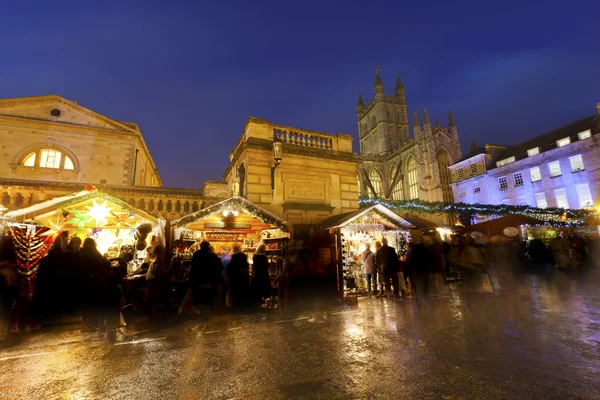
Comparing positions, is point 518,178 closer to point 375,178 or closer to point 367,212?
point 375,178

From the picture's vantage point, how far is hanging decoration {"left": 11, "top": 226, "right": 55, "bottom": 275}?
6.31 metres

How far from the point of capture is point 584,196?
28.0 m

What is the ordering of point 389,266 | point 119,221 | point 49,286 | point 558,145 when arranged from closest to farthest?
point 49,286
point 119,221
point 389,266
point 558,145

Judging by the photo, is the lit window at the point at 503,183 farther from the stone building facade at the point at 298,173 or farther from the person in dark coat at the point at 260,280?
the person in dark coat at the point at 260,280

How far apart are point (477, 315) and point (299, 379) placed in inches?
191

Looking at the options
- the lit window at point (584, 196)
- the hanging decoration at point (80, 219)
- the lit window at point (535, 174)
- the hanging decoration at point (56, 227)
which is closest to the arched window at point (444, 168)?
the lit window at point (535, 174)

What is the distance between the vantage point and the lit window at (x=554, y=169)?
30.4 meters

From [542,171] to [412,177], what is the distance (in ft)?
72.5

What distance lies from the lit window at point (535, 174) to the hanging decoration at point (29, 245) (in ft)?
142

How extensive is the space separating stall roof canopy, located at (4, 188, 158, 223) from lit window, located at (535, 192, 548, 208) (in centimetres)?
4000

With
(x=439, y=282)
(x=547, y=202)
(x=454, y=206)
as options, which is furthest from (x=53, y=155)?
(x=547, y=202)

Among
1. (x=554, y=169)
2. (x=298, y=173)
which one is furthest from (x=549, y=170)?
(x=298, y=173)

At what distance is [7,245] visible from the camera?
589 cm

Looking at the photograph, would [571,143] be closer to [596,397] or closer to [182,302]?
[596,397]
